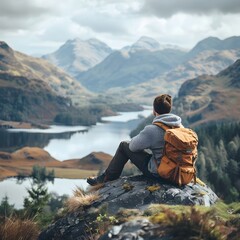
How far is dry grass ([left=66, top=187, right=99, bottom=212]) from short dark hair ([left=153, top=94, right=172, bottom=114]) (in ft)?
11.6

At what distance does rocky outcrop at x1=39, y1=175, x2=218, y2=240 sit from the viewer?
13.2 m

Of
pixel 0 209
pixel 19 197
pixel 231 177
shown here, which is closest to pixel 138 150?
pixel 0 209

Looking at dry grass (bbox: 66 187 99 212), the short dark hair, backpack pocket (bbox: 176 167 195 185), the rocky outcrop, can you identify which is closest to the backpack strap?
the short dark hair

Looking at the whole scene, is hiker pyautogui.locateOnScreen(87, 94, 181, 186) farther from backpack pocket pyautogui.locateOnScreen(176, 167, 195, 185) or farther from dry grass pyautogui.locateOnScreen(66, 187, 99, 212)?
dry grass pyautogui.locateOnScreen(66, 187, 99, 212)

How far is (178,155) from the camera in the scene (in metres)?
13.1

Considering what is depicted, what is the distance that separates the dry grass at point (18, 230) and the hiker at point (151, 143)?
11.8ft

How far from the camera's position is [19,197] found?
146500 millimetres

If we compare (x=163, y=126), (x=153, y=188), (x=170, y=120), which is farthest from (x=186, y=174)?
(x=170, y=120)

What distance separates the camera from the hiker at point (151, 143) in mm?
13781

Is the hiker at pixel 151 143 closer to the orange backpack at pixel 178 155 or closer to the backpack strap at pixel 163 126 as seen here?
the backpack strap at pixel 163 126

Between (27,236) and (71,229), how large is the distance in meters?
1.33

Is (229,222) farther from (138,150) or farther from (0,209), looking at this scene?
(0,209)

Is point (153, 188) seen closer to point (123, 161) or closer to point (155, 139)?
point (155, 139)

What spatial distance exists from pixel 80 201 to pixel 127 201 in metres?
1.51
